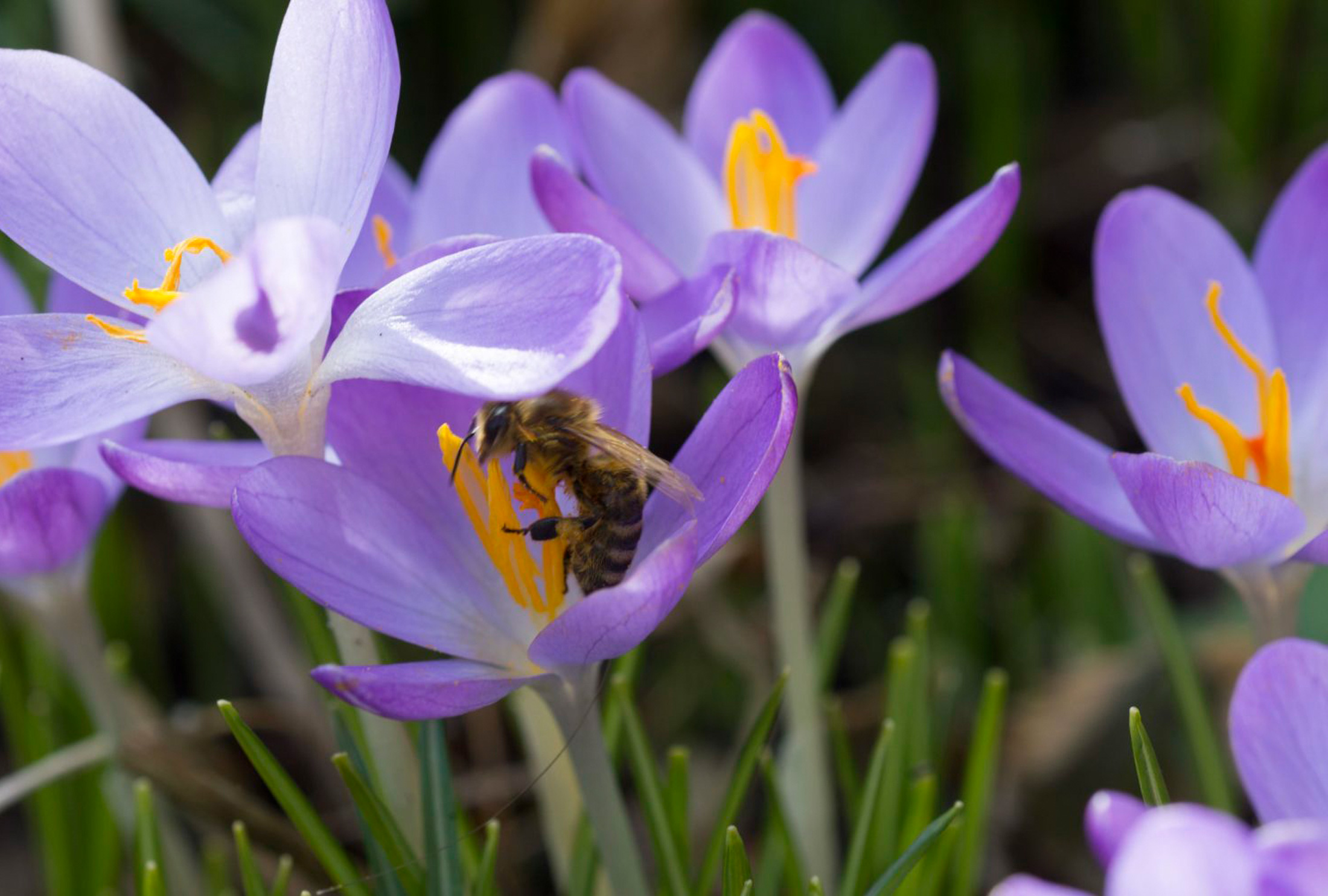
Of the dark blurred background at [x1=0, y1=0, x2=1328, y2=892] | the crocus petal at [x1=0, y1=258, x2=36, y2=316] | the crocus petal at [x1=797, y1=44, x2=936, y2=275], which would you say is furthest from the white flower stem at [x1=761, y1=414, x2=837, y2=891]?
the crocus petal at [x1=0, y1=258, x2=36, y2=316]

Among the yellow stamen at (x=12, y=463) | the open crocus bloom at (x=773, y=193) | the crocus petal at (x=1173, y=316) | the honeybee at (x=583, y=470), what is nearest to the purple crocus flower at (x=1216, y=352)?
the crocus petal at (x=1173, y=316)

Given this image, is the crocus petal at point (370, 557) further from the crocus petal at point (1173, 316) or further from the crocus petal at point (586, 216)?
the crocus petal at point (1173, 316)

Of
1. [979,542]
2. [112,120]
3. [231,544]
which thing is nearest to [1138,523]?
[112,120]

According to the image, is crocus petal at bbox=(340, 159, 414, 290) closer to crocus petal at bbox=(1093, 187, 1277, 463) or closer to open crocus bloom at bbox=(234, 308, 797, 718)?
open crocus bloom at bbox=(234, 308, 797, 718)

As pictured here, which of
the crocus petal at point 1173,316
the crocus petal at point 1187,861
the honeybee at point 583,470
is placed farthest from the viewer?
the crocus petal at point 1173,316

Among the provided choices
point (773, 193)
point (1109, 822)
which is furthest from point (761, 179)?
point (1109, 822)

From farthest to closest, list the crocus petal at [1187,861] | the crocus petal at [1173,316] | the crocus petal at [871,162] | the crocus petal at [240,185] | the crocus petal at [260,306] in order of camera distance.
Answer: the crocus petal at [871,162], the crocus petal at [1173,316], the crocus petal at [240,185], the crocus petal at [260,306], the crocus petal at [1187,861]
